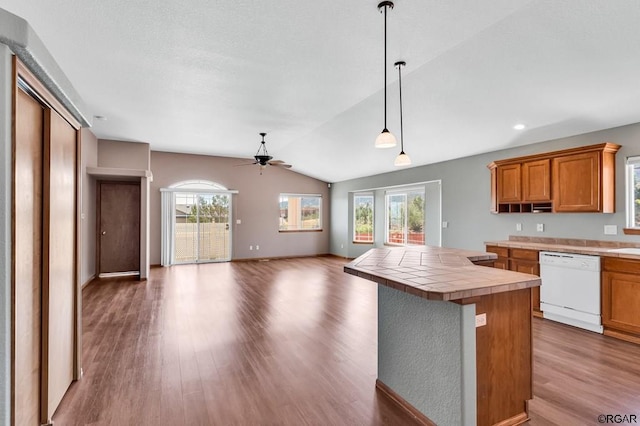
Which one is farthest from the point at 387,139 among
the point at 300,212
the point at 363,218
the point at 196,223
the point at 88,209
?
the point at 300,212

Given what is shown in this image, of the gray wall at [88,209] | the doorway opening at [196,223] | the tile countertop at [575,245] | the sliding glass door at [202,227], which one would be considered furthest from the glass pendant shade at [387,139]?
the sliding glass door at [202,227]

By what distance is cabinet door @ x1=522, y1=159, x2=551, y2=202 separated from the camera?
4.33 meters

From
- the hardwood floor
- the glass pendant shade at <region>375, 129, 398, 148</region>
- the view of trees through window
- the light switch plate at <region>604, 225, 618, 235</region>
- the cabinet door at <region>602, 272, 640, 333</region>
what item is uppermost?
the glass pendant shade at <region>375, 129, 398, 148</region>

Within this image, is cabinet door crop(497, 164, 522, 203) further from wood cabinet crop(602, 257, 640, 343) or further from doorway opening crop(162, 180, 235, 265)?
doorway opening crop(162, 180, 235, 265)

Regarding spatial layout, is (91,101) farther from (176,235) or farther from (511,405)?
(511,405)

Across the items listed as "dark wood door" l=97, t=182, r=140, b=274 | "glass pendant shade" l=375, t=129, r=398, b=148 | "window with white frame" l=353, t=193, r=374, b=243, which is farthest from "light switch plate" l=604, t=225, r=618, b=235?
"dark wood door" l=97, t=182, r=140, b=274

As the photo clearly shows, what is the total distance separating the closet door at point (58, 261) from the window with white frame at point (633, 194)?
18.7 ft

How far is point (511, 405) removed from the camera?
1.99 meters

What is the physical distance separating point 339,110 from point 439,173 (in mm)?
2744

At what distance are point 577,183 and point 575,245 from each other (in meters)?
0.85

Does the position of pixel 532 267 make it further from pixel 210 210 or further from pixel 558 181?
pixel 210 210

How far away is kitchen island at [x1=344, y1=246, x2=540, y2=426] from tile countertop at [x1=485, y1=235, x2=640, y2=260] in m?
2.25

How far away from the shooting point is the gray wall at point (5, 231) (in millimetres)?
1315

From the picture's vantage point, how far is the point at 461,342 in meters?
1.77
